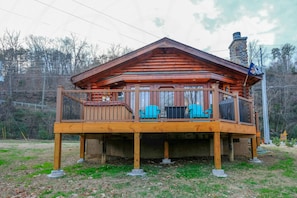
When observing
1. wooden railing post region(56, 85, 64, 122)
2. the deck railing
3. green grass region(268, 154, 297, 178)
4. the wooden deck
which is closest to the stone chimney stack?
the deck railing

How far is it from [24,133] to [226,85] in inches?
908

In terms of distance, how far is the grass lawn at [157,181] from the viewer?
5004 mm

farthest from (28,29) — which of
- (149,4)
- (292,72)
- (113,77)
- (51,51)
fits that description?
(292,72)

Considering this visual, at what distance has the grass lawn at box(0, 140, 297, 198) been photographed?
197 inches

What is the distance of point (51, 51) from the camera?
3133 centimetres

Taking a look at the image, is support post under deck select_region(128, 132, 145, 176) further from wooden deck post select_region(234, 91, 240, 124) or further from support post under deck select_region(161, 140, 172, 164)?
wooden deck post select_region(234, 91, 240, 124)

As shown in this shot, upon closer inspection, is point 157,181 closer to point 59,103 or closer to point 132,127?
point 132,127

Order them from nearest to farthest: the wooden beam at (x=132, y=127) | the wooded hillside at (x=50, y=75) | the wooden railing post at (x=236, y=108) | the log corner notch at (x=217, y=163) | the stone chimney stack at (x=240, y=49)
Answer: the log corner notch at (x=217, y=163), the wooden beam at (x=132, y=127), the wooden railing post at (x=236, y=108), the stone chimney stack at (x=240, y=49), the wooded hillside at (x=50, y=75)

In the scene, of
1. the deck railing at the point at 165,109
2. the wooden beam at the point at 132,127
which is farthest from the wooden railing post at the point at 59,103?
the wooden beam at the point at 132,127

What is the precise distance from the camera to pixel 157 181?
576 centimetres

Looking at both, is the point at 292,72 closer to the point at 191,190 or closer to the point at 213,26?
the point at 213,26

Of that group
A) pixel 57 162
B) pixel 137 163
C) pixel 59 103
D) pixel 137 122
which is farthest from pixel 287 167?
pixel 59 103

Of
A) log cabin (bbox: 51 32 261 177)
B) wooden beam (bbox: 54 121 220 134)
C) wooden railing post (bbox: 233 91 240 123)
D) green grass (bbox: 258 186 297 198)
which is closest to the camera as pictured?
green grass (bbox: 258 186 297 198)

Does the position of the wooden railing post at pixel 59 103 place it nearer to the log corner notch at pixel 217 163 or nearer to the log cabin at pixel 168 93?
the log cabin at pixel 168 93
